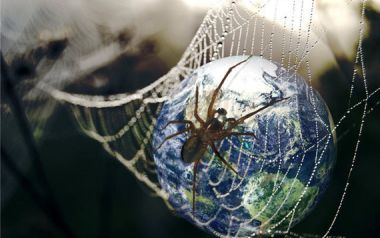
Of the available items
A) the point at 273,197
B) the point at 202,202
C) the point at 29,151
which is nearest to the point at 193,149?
the point at 202,202

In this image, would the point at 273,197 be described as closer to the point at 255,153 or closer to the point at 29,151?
the point at 255,153

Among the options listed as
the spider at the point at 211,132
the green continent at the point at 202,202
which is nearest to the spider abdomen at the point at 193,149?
the spider at the point at 211,132

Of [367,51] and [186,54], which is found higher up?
[186,54]

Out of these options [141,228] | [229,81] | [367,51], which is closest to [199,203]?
[229,81]

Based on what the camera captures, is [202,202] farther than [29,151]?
No

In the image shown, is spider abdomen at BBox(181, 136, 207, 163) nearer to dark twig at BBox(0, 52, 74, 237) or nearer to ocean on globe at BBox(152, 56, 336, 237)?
ocean on globe at BBox(152, 56, 336, 237)

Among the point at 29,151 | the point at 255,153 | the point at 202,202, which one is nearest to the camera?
the point at 255,153

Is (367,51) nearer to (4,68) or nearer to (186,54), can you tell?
(186,54)
